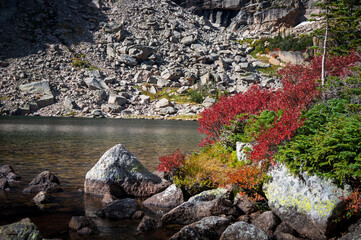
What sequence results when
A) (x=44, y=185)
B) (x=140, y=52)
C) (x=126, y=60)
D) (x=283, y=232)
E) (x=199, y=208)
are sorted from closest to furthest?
(x=283, y=232), (x=199, y=208), (x=44, y=185), (x=126, y=60), (x=140, y=52)

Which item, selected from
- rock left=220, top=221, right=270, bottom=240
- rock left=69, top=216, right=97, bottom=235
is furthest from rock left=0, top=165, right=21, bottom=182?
rock left=220, top=221, right=270, bottom=240

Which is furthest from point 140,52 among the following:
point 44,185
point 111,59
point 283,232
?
point 283,232

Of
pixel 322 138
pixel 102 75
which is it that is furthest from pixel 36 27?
pixel 322 138

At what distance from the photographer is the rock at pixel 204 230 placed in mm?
8000

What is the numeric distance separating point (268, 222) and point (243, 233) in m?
1.70

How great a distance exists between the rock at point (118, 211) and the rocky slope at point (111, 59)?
8921 centimetres

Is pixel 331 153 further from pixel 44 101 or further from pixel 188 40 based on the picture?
pixel 188 40

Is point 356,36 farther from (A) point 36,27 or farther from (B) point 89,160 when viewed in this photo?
(A) point 36,27

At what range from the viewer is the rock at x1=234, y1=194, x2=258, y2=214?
10477mm

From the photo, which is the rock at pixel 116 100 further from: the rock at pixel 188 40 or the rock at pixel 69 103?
the rock at pixel 188 40

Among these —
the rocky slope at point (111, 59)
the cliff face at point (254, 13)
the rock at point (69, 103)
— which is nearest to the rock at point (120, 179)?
the rocky slope at point (111, 59)

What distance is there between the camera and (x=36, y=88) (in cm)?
9975

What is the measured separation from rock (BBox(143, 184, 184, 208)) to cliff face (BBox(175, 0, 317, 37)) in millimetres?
184164

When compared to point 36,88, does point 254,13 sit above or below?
above
